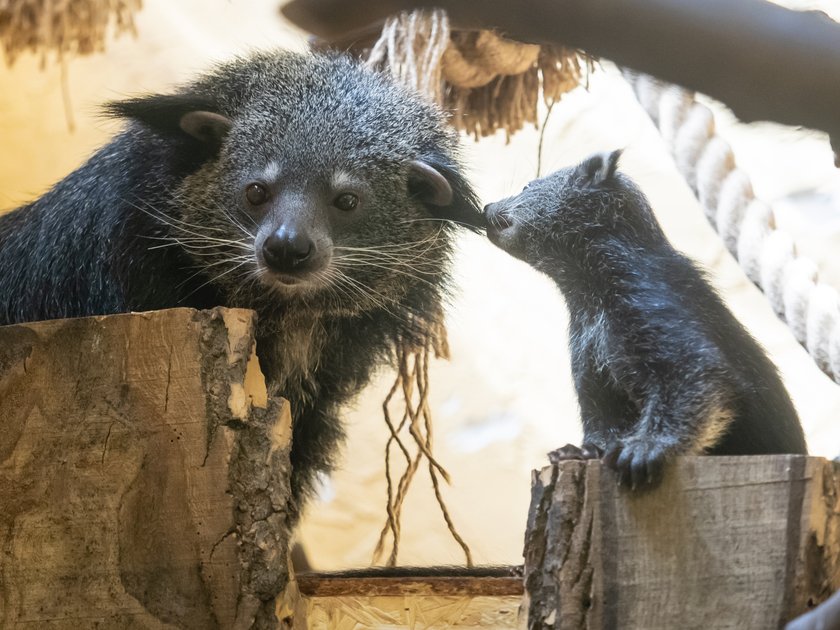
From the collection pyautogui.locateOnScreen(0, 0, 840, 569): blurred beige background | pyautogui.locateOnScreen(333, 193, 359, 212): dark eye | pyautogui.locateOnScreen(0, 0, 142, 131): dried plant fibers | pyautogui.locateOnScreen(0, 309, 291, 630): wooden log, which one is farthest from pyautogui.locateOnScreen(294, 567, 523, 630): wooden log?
pyautogui.locateOnScreen(0, 0, 142, 131): dried plant fibers

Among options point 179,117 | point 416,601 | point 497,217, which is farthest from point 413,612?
point 179,117

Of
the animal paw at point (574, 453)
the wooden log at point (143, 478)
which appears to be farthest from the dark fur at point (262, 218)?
the animal paw at point (574, 453)

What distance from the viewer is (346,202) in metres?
1.88

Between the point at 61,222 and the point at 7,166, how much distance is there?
771mm

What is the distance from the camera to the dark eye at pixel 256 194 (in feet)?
6.11

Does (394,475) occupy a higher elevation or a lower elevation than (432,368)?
lower

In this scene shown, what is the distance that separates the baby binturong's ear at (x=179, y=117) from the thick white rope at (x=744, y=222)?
913mm

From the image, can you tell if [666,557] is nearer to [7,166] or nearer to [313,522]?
[313,522]

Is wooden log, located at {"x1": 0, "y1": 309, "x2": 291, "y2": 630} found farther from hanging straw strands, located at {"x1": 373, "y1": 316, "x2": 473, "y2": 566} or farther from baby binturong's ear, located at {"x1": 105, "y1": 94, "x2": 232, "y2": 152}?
hanging straw strands, located at {"x1": 373, "y1": 316, "x2": 473, "y2": 566}

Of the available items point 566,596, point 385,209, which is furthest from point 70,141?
point 566,596

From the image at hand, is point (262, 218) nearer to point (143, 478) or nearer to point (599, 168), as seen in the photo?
point (143, 478)

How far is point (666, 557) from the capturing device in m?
1.42

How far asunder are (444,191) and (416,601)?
86 centimetres

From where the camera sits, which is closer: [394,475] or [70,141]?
[394,475]
